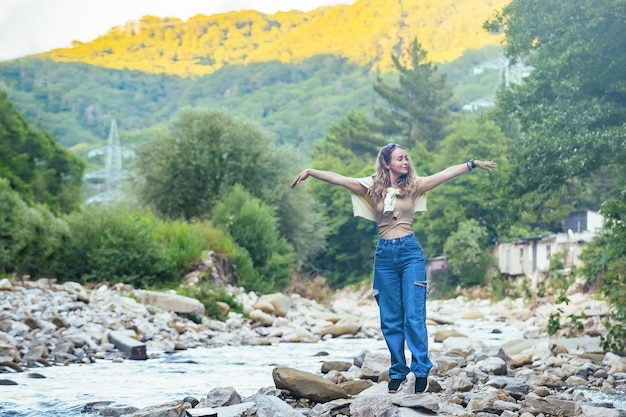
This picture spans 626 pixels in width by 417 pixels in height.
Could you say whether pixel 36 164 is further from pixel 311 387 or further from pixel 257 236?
pixel 311 387

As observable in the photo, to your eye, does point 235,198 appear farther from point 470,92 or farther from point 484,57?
point 484,57

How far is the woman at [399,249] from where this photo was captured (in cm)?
696

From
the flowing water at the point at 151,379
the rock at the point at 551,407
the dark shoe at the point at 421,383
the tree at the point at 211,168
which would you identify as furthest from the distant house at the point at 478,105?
the dark shoe at the point at 421,383

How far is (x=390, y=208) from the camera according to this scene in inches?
274

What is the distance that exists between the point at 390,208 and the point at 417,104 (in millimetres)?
62847

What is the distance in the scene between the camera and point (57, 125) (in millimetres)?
109938

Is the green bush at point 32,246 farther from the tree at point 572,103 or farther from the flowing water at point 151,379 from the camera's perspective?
the tree at point 572,103

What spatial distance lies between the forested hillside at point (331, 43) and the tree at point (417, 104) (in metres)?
66.6

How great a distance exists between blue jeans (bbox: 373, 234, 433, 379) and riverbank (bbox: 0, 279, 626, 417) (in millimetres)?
315

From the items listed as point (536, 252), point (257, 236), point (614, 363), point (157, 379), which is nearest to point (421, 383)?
point (614, 363)

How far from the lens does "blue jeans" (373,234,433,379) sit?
6.94m

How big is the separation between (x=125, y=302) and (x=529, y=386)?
38.1 feet

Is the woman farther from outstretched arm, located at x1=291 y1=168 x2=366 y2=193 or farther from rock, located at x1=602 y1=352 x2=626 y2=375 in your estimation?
rock, located at x1=602 y1=352 x2=626 y2=375

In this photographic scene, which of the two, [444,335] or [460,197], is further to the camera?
[460,197]
